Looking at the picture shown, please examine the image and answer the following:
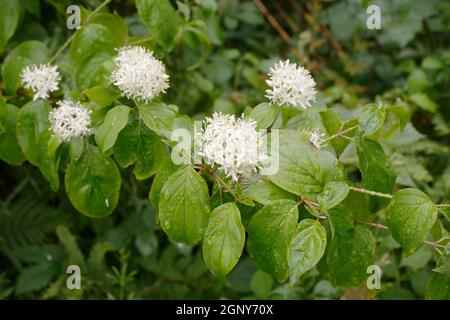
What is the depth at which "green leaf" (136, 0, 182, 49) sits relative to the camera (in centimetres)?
109

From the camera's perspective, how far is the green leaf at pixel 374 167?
0.93m

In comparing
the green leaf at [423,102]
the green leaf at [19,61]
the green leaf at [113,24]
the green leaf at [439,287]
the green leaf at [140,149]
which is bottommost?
the green leaf at [439,287]

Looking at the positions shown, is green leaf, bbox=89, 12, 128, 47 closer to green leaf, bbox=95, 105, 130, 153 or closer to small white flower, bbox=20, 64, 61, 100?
small white flower, bbox=20, 64, 61, 100

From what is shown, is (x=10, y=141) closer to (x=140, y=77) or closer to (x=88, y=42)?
(x=88, y=42)

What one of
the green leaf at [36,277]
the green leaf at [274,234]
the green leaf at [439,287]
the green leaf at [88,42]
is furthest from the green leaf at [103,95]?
the green leaf at [36,277]

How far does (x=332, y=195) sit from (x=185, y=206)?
0.22m

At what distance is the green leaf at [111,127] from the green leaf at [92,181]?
85 mm

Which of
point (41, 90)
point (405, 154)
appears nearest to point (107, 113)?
point (41, 90)

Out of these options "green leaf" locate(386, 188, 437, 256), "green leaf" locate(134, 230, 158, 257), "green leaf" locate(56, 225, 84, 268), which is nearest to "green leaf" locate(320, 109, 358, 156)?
"green leaf" locate(386, 188, 437, 256)

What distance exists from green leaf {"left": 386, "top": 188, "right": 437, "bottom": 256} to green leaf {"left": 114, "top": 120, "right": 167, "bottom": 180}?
41 cm

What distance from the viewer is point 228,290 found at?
1.73 m

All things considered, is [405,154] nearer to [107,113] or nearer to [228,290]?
[228,290]

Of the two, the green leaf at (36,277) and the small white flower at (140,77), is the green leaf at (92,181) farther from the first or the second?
the green leaf at (36,277)
